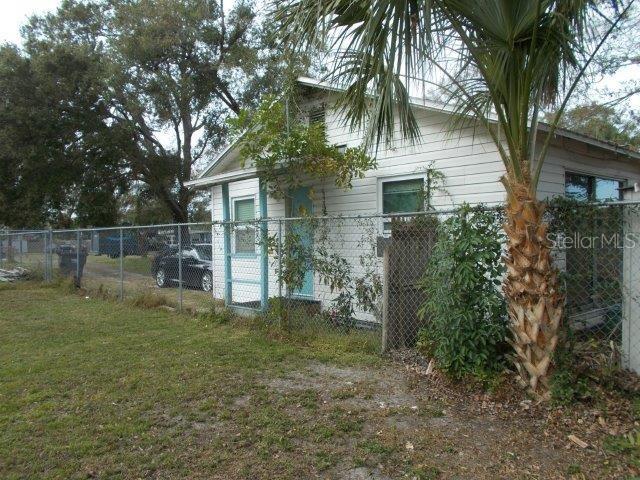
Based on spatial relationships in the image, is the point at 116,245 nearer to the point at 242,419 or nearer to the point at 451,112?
the point at 451,112

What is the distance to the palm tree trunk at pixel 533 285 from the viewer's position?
4035 millimetres

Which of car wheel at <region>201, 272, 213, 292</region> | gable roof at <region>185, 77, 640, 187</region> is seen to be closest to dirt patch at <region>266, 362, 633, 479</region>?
gable roof at <region>185, 77, 640, 187</region>

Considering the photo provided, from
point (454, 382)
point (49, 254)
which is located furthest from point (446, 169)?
point (49, 254)

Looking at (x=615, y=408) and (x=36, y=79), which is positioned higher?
(x=36, y=79)

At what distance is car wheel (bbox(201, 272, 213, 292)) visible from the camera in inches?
405

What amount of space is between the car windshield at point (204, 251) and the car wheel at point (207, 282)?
420mm

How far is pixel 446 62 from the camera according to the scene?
4.58 m

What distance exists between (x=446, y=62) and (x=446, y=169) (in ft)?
9.47

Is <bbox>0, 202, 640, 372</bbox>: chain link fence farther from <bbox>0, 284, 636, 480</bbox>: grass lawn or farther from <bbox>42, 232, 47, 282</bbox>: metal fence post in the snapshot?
<bbox>0, 284, 636, 480</bbox>: grass lawn

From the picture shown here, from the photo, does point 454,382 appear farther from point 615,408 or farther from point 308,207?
point 308,207

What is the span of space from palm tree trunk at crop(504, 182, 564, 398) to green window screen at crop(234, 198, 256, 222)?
7.08 m

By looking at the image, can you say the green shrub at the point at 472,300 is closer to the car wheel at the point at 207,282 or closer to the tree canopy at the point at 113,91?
the car wheel at the point at 207,282

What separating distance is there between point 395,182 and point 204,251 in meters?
4.37

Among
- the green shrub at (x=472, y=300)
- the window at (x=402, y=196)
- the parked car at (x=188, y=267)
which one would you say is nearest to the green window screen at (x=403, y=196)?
the window at (x=402, y=196)
